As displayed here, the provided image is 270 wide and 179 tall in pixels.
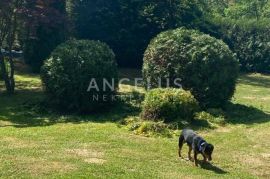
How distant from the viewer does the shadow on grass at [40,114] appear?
64.0 ft

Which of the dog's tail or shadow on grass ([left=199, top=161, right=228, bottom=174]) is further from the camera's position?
the dog's tail

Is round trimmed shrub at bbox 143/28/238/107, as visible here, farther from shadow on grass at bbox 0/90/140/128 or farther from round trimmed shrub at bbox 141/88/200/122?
shadow on grass at bbox 0/90/140/128

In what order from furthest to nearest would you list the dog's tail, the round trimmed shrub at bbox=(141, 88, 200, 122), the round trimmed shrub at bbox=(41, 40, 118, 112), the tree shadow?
1. the round trimmed shrub at bbox=(41, 40, 118, 112)
2. the tree shadow
3. the round trimmed shrub at bbox=(141, 88, 200, 122)
4. the dog's tail

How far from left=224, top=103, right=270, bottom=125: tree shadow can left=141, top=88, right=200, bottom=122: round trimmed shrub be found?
227 centimetres

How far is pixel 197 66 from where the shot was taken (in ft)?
69.2

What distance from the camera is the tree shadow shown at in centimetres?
2023

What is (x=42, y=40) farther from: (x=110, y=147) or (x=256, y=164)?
(x=256, y=164)

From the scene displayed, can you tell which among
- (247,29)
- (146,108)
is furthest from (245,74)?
(146,108)

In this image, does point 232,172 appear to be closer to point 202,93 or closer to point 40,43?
point 202,93

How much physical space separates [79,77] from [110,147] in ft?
20.1

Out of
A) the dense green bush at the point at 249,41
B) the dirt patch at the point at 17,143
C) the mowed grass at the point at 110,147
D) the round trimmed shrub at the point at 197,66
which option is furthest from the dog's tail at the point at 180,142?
the dense green bush at the point at 249,41

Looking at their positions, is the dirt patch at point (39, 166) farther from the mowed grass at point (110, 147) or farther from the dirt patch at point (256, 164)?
the dirt patch at point (256, 164)

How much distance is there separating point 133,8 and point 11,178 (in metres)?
26.0

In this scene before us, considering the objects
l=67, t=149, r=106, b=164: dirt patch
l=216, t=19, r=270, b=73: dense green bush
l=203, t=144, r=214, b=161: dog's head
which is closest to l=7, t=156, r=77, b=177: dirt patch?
l=67, t=149, r=106, b=164: dirt patch
